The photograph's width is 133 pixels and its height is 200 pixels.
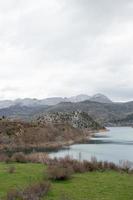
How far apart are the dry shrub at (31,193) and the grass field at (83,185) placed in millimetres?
371

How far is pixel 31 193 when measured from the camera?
18641mm

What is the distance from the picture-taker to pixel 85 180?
2431 cm

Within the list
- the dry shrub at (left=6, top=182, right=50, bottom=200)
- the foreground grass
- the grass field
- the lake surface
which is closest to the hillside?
the lake surface

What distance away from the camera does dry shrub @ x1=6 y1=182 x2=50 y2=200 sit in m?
17.8

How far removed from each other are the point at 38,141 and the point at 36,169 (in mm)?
72718

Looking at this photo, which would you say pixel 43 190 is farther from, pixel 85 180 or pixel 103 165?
pixel 103 165

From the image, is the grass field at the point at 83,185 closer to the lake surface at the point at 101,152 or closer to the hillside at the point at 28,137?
the lake surface at the point at 101,152

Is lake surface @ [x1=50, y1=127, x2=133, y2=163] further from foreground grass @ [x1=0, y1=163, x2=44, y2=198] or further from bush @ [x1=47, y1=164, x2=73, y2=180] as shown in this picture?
bush @ [x1=47, y1=164, x2=73, y2=180]

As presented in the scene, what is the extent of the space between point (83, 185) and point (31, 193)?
477 cm

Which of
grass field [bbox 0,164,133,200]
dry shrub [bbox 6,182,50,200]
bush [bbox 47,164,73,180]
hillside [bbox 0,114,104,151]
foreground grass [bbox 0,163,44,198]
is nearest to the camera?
dry shrub [bbox 6,182,50,200]

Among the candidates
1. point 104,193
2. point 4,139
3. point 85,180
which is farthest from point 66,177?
point 4,139

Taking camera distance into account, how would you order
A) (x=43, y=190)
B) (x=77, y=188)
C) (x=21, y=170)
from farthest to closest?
(x=21, y=170), (x=77, y=188), (x=43, y=190)

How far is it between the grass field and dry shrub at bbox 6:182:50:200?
0.37 m

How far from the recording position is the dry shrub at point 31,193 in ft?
58.4
